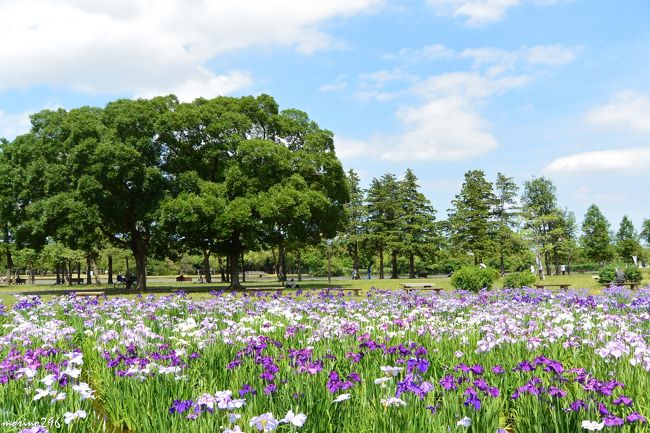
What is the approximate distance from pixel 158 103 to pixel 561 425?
106ft

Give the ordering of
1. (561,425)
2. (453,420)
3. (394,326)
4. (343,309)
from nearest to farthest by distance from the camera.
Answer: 1. (561,425)
2. (453,420)
3. (394,326)
4. (343,309)

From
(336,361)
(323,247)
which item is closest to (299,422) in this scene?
(336,361)

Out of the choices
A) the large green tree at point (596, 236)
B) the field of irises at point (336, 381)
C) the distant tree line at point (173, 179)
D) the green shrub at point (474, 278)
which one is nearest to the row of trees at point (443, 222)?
the large green tree at point (596, 236)

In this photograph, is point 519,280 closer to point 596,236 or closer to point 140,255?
point 140,255

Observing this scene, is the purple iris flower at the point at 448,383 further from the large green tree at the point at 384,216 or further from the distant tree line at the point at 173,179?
the large green tree at the point at 384,216

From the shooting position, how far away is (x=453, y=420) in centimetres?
422

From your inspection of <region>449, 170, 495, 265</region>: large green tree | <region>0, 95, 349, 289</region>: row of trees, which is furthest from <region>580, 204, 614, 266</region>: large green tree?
<region>0, 95, 349, 289</region>: row of trees

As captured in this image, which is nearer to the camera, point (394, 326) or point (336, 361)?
point (336, 361)

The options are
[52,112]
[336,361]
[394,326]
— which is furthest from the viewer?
[52,112]

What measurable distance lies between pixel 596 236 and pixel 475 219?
21.5 meters

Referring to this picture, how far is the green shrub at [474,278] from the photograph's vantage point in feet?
75.6

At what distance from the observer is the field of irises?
162 inches

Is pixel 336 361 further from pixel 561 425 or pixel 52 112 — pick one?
pixel 52 112

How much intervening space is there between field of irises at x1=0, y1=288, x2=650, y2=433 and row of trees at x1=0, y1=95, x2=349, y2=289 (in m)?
20.9
